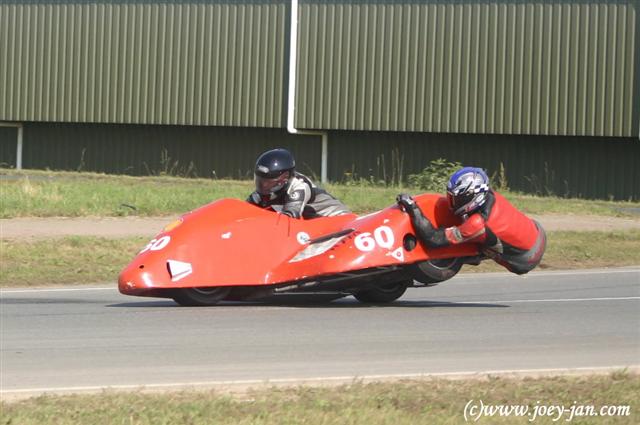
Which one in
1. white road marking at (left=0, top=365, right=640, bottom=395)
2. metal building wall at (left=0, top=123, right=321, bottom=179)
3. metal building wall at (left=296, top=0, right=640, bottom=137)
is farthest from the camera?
metal building wall at (left=0, top=123, right=321, bottom=179)

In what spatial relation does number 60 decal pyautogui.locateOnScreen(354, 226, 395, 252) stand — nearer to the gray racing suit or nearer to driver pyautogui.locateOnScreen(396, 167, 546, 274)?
driver pyautogui.locateOnScreen(396, 167, 546, 274)

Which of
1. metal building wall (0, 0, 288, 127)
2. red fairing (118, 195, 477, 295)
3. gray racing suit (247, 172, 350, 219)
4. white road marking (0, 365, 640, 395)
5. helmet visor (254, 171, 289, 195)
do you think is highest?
metal building wall (0, 0, 288, 127)

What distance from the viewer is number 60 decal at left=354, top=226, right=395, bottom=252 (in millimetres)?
12633

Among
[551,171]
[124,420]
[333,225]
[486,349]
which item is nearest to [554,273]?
[333,225]

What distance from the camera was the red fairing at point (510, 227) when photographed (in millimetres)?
12812

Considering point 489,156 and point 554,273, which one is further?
point 489,156

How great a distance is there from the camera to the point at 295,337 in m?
10.7

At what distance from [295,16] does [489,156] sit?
5.67 metres

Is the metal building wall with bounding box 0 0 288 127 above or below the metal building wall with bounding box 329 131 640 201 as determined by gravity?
above

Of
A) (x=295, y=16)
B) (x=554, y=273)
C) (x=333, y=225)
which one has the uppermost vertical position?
(x=295, y=16)

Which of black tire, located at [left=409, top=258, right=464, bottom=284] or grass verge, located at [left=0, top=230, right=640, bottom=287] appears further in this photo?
grass verge, located at [left=0, top=230, right=640, bottom=287]

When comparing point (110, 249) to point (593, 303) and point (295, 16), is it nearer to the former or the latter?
point (593, 303)

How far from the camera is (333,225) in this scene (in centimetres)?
1309

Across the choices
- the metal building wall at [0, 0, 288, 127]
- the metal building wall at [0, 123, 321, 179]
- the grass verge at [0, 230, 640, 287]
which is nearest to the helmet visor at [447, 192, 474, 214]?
the grass verge at [0, 230, 640, 287]
